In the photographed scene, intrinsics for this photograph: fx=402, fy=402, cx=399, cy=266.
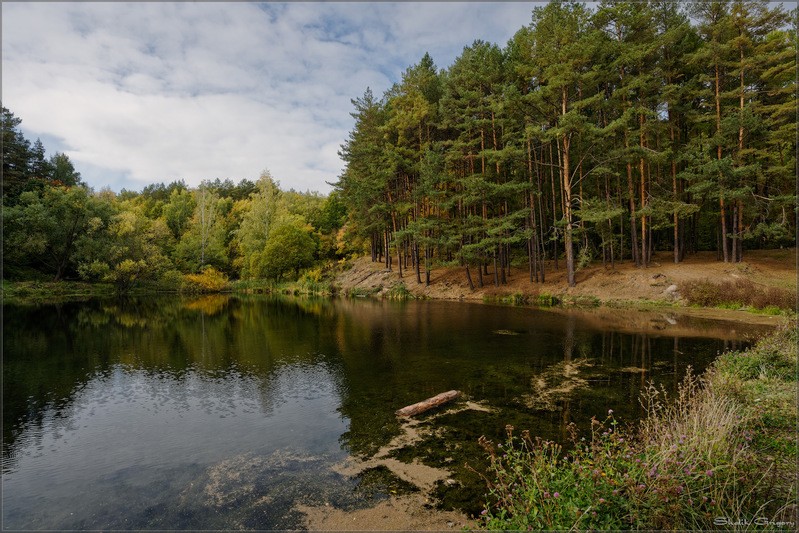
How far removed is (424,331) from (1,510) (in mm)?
18634

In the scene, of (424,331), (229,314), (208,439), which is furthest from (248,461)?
(229,314)

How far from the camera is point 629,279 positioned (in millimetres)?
33500

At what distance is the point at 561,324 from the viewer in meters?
24.2

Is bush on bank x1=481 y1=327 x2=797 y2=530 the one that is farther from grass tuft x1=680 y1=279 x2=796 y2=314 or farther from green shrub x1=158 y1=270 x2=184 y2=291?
green shrub x1=158 y1=270 x2=184 y2=291

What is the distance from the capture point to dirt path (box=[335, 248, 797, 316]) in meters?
30.0

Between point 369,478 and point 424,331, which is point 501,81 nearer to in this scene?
point 424,331

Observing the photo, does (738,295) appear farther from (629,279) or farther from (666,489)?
(666,489)

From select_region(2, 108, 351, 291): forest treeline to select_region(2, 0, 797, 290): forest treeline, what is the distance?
36 cm

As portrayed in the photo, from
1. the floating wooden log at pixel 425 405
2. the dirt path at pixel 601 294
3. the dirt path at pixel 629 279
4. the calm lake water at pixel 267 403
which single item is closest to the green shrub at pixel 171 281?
the dirt path at pixel 601 294

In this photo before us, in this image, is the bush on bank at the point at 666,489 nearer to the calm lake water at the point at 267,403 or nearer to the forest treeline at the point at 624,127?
the calm lake water at the point at 267,403

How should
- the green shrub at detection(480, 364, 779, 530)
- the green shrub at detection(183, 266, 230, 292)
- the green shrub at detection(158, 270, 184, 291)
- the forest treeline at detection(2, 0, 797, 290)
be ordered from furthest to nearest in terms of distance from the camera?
the green shrub at detection(183, 266, 230, 292)
the green shrub at detection(158, 270, 184, 291)
the forest treeline at detection(2, 0, 797, 290)
the green shrub at detection(480, 364, 779, 530)

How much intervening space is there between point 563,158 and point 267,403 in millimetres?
35369

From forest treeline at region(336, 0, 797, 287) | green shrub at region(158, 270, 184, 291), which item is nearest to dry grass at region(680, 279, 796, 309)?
forest treeline at region(336, 0, 797, 287)

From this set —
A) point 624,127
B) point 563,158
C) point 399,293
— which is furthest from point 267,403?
point 563,158
